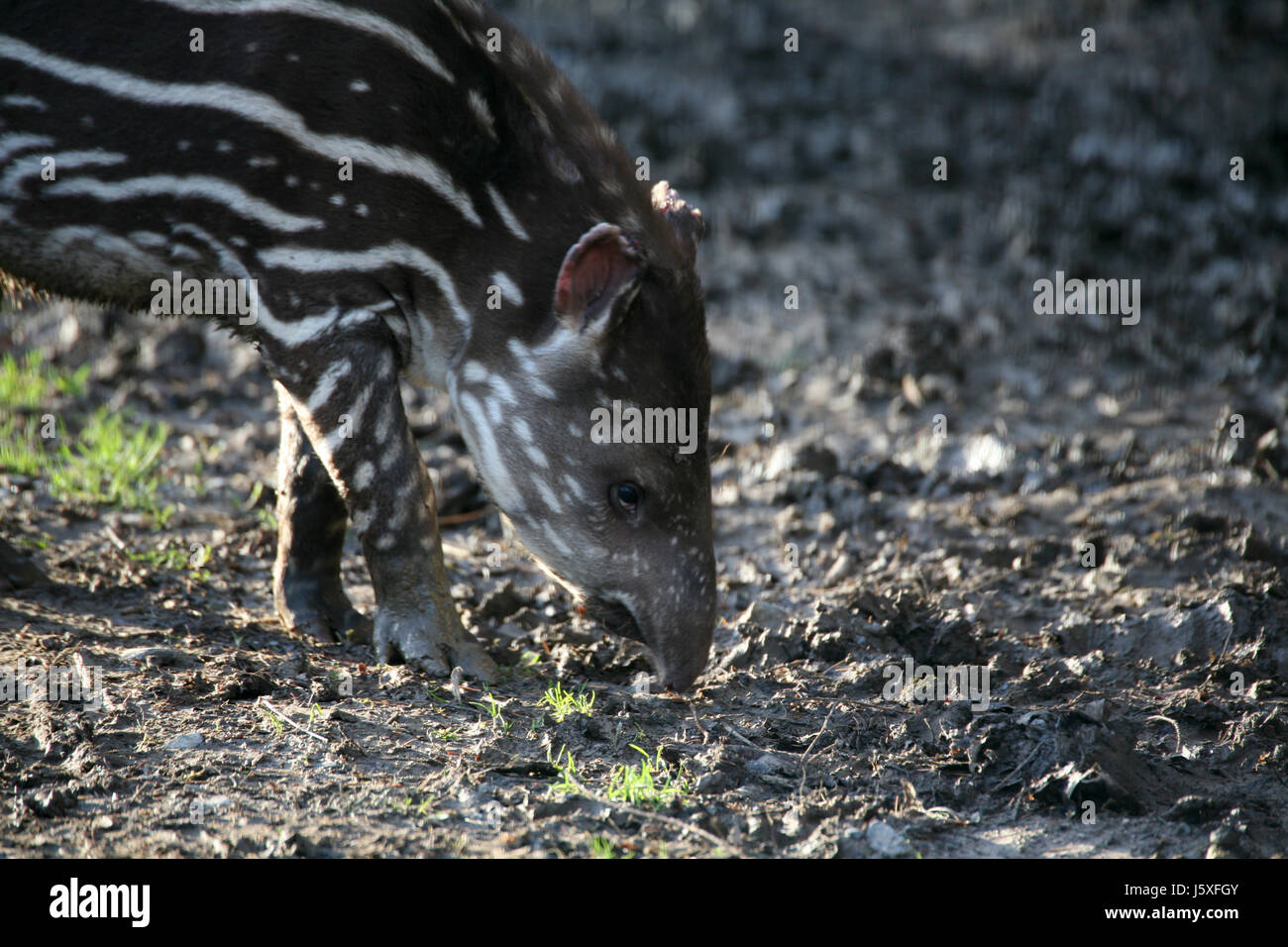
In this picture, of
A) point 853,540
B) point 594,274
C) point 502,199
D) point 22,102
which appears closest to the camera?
point 594,274

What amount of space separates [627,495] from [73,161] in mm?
2307

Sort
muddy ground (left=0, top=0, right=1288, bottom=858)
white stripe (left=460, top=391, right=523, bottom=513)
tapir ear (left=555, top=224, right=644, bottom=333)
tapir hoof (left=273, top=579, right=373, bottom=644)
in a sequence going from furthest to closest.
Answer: tapir hoof (left=273, top=579, right=373, bottom=644) → white stripe (left=460, top=391, right=523, bottom=513) → tapir ear (left=555, top=224, right=644, bottom=333) → muddy ground (left=0, top=0, right=1288, bottom=858)

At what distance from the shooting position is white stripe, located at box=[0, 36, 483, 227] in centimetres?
469

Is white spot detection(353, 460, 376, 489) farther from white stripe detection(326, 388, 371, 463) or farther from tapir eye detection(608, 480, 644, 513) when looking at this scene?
tapir eye detection(608, 480, 644, 513)

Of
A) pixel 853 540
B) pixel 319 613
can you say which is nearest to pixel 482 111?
pixel 319 613

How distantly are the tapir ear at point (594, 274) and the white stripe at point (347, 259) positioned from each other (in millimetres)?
533

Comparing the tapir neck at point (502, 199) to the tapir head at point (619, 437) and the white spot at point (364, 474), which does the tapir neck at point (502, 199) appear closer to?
the tapir head at point (619, 437)

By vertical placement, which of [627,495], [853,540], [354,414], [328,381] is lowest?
[853,540]

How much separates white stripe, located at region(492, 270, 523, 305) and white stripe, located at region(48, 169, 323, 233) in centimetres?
65

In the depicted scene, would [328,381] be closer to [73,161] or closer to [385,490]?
[385,490]

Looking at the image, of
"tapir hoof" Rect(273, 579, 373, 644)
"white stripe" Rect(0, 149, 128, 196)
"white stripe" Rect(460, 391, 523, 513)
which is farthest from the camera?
"tapir hoof" Rect(273, 579, 373, 644)

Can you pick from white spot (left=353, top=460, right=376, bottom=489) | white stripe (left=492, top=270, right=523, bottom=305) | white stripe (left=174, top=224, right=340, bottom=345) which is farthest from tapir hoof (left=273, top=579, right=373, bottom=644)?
white stripe (left=492, top=270, right=523, bottom=305)

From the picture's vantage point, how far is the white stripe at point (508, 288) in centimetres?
491

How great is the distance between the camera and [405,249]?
191 inches
